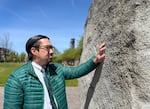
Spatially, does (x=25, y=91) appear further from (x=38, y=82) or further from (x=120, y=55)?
(x=120, y=55)

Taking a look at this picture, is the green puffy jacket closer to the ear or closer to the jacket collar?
the jacket collar

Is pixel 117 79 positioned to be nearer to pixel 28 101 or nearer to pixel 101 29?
pixel 101 29

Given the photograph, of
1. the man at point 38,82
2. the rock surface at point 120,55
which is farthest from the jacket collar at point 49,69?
the rock surface at point 120,55

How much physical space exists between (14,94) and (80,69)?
84 centimetres

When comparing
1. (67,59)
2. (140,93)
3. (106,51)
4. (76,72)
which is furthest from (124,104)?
(67,59)

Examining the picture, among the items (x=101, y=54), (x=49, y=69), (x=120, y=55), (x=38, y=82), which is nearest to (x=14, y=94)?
(x=38, y=82)

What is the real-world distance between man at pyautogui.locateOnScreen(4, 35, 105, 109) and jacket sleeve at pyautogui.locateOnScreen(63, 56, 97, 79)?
12mm

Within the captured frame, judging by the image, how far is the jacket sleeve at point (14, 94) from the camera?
3135 mm

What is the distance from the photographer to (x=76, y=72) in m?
3.56

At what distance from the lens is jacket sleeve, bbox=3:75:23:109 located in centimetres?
313

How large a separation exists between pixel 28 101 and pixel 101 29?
1160 mm

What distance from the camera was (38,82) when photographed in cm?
316

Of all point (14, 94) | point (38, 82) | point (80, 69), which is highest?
point (80, 69)

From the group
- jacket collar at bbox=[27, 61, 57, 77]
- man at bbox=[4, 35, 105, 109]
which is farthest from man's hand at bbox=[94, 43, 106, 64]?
jacket collar at bbox=[27, 61, 57, 77]
